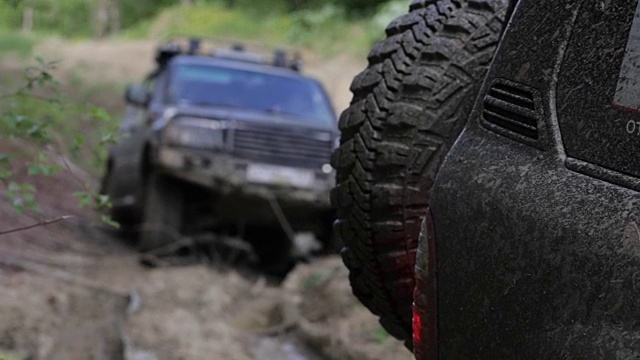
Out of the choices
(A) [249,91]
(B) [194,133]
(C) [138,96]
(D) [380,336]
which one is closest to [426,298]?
(D) [380,336]

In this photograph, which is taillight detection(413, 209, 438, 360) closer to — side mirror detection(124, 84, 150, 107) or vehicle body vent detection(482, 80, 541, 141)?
vehicle body vent detection(482, 80, 541, 141)

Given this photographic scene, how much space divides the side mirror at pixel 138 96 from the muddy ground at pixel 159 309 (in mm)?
1130

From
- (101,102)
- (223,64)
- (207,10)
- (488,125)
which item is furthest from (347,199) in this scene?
(207,10)

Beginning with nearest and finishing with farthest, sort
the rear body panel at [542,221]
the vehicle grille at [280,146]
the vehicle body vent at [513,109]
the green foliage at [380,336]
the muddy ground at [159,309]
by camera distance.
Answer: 1. the rear body panel at [542,221]
2. the vehicle body vent at [513,109]
3. the green foliage at [380,336]
4. the muddy ground at [159,309]
5. the vehicle grille at [280,146]

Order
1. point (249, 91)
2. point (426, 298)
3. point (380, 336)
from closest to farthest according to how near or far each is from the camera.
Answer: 1. point (426, 298)
2. point (380, 336)
3. point (249, 91)

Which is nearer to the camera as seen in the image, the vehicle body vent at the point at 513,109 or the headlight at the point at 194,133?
the vehicle body vent at the point at 513,109

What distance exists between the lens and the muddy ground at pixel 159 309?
536 cm

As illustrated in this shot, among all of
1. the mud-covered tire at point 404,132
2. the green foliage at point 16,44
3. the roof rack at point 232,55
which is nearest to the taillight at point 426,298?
the mud-covered tire at point 404,132

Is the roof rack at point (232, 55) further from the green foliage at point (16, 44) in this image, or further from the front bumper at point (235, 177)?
the green foliage at point (16, 44)

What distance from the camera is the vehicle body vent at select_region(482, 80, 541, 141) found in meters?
2.11

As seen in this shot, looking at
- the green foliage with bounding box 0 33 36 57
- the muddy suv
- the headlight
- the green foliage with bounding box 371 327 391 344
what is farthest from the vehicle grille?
the green foliage with bounding box 0 33 36 57

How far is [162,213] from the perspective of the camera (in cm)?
781

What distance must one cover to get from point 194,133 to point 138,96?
171 centimetres

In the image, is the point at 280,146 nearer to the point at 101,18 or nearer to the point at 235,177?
the point at 235,177
